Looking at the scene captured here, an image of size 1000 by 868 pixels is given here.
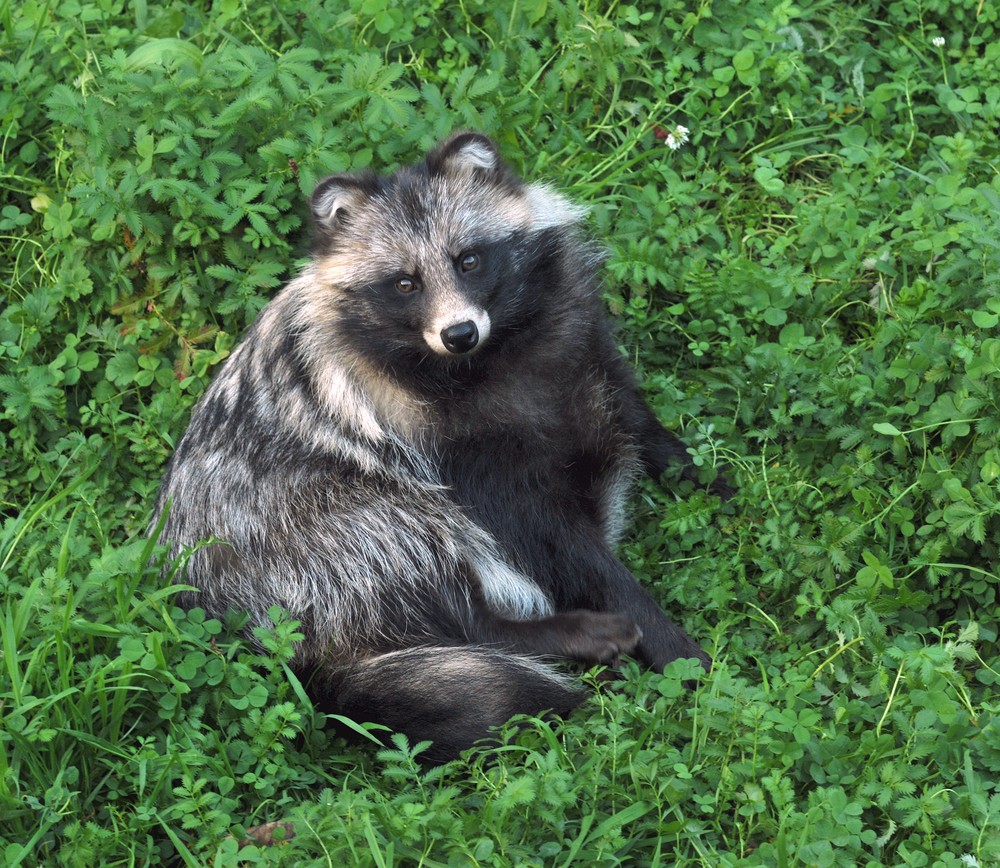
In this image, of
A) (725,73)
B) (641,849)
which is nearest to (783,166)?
(725,73)

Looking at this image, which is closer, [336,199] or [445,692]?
[445,692]

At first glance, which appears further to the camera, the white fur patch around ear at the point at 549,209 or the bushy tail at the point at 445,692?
the white fur patch around ear at the point at 549,209

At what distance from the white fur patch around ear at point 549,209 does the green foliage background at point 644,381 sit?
476 millimetres

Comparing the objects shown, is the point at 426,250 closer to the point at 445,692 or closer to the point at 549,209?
the point at 549,209

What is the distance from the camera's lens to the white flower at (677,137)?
522cm

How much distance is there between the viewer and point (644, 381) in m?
4.86

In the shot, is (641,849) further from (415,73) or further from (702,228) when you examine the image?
(415,73)

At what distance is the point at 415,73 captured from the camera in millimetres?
5352

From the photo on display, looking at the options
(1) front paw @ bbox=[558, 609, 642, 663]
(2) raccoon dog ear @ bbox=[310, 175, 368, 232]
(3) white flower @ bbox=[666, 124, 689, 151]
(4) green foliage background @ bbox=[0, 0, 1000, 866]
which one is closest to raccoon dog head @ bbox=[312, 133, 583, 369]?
(2) raccoon dog ear @ bbox=[310, 175, 368, 232]

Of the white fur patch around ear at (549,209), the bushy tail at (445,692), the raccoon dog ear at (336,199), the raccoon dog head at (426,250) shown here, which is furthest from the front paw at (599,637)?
the raccoon dog ear at (336,199)

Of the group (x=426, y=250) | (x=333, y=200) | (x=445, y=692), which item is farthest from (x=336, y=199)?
(x=445, y=692)

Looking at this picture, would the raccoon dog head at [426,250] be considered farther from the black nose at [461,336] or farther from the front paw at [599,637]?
the front paw at [599,637]

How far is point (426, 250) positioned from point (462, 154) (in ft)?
1.31

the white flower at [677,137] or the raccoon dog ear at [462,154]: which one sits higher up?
the raccoon dog ear at [462,154]
